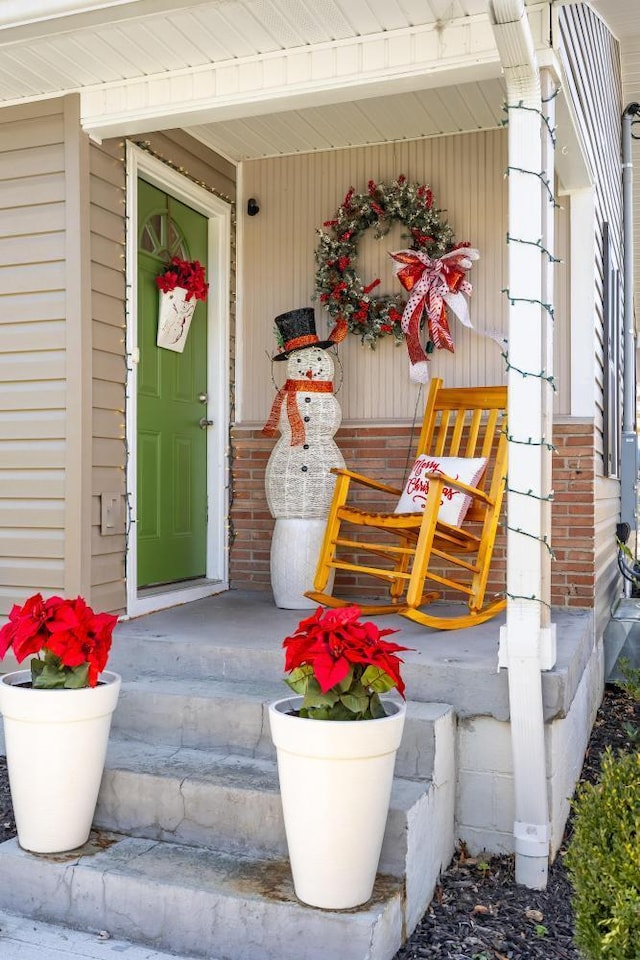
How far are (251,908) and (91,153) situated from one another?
2659 mm

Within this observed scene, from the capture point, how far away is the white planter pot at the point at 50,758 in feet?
7.40

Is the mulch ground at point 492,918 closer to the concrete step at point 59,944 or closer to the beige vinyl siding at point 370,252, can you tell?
the concrete step at point 59,944

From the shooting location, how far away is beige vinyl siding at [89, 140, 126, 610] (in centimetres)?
334

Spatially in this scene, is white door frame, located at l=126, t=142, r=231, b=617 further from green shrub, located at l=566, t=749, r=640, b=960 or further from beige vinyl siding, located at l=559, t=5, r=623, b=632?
green shrub, located at l=566, t=749, r=640, b=960

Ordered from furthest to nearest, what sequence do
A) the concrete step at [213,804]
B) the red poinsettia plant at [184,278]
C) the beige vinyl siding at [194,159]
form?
1. the red poinsettia plant at [184,278]
2. the beige vinyl siding at [194,159]
3. the concrete step at [213,804]

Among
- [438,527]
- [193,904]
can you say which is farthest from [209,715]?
[438,527]

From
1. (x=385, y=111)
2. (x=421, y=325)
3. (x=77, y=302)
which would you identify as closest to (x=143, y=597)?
(x=77, y=302)

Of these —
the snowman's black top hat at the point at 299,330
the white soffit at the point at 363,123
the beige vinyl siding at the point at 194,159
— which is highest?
the white soffit at the point at 363,123

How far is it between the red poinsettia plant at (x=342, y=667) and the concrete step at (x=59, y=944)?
2.28 ft

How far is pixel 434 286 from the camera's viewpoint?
396 cm

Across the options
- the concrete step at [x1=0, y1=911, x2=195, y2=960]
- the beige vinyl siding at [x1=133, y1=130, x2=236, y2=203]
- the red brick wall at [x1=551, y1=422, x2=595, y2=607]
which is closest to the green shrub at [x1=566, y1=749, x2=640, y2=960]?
the concrete step at [x1=0, y1=911, x2=195, y2=960]

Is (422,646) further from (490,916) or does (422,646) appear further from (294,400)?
(294,400)

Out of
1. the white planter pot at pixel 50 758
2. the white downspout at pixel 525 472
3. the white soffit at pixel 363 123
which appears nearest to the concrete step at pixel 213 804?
the white planter pot at pixel 50 758

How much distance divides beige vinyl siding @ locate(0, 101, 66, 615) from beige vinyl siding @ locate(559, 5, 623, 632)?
1.91m
